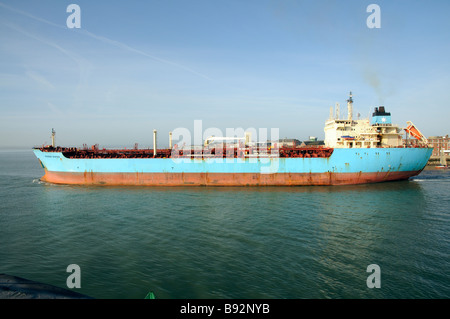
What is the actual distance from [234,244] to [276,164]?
1648cm

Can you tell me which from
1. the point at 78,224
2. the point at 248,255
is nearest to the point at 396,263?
the point at 248,255

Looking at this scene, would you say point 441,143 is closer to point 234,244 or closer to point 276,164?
point 276,164

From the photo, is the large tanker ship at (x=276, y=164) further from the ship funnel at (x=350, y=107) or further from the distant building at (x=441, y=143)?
the distant building at (x=441, y=143)

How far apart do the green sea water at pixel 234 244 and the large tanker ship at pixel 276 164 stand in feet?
16.6

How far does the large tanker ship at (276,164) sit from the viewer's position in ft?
91.8

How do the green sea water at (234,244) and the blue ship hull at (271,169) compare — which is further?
the blue ship hull at (271,169)

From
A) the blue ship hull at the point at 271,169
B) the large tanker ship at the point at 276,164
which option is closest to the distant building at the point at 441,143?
the large tanker ship at the point at 276,164

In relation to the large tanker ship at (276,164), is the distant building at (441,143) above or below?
above

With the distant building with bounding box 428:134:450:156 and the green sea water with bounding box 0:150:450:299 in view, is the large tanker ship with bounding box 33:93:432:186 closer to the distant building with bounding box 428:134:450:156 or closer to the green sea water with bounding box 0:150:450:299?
the green sea water with bounding box 0:150:450:299

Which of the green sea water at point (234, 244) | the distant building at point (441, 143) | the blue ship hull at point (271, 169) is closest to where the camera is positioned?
the green sea water at point (234, 244)

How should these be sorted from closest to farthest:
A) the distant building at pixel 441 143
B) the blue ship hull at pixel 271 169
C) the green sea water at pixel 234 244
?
the green sea water at pixel 234 244 → the blue ship hull at pixel 271 169 → the distant building at pixel 441 143

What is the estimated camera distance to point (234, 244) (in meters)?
13.1

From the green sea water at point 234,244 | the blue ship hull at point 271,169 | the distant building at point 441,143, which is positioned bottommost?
the green sea water at point 234,244

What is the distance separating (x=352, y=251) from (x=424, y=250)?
3.39 m
